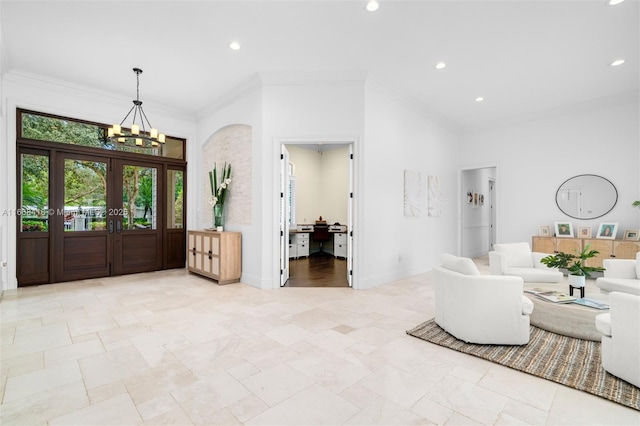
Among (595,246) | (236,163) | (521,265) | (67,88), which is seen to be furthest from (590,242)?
(67,88)

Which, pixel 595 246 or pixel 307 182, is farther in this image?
pixel 307 182

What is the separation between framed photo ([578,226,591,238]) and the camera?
613 centimetres

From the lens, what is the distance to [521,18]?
3664mm

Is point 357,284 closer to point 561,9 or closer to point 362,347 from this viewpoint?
point 362,347

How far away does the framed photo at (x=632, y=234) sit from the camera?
18.2 ft

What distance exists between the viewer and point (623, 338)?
2.22m

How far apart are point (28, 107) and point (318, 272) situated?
581 cm

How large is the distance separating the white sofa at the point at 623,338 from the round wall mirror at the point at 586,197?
509cm

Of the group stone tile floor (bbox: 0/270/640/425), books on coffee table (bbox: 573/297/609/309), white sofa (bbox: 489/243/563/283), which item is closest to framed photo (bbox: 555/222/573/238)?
white sofa (bbox: 489/243/563/283)

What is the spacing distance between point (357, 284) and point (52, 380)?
3.82 metres

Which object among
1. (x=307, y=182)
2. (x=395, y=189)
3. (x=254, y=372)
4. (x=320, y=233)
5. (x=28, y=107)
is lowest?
(x=254, y=372)

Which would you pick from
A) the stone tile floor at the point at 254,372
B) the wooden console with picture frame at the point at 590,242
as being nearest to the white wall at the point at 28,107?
the stone tile floor at the point at 254,372

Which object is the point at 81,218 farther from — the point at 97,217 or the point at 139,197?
the point at 139,197

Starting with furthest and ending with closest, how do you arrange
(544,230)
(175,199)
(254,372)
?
(175,199)
(544,230)
(254,372)
